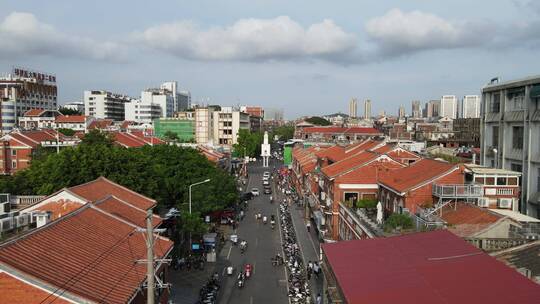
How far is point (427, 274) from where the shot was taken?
42.0ft

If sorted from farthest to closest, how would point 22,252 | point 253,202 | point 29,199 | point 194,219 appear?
point 253,202 < point 194,219 < point 29,199 < point 22,252

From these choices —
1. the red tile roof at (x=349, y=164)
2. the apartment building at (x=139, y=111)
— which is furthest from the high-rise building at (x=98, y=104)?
the red tile roof at (x=349, y=164)

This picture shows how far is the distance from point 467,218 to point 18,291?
63.0ft

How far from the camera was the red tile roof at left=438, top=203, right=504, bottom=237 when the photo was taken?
834 inches

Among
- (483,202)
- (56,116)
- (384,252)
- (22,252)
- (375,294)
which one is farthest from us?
(56,116)

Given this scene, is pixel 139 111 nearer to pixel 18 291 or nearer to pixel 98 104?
pixel 98 104

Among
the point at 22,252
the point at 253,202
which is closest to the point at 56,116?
the point at 253,202

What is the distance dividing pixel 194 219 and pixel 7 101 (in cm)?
10957

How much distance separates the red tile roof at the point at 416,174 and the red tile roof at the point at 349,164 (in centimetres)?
366

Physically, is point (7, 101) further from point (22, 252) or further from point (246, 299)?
point (22, 252)

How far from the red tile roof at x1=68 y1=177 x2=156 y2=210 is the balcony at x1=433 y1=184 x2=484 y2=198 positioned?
16.3m

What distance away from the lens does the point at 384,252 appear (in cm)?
1572

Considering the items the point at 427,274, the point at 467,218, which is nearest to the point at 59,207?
the point at 427,274

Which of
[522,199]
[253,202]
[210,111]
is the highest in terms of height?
[210,111]
